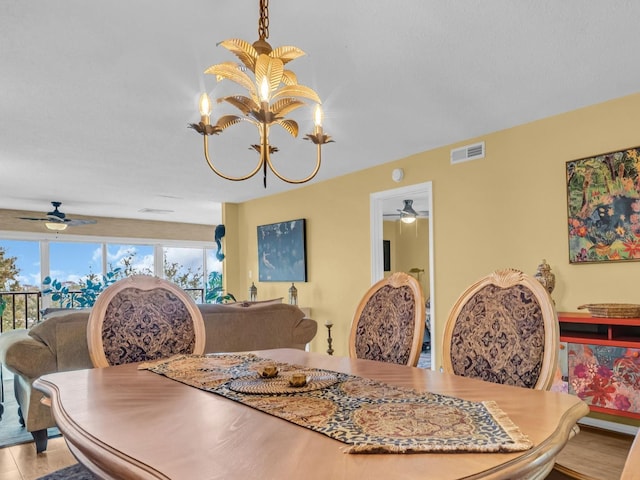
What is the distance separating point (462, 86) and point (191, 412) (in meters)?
2.71

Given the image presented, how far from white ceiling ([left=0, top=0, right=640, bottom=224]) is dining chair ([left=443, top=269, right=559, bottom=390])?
133cm

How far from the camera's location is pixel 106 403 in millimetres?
1409

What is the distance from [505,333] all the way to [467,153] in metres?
2.92

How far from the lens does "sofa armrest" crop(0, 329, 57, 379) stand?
2.78 metres

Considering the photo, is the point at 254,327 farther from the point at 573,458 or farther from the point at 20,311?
the point at 20,311

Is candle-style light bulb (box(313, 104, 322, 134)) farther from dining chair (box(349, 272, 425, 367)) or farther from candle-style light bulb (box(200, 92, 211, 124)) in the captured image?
dining chair (box(349, 272, 425, 367))

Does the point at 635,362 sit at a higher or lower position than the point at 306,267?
lower

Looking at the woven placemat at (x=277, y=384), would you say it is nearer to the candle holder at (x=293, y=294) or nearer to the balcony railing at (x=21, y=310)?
the candle holder at (x=293, y=294)

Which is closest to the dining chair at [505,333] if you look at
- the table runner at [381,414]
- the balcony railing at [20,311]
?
the table runner at [381,414]

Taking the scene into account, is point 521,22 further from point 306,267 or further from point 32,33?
point 306,267

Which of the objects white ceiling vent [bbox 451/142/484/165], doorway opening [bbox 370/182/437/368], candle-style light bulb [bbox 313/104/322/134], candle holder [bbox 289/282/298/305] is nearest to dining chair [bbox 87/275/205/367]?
candle-style light bulb [bbox 313/104/322/134]

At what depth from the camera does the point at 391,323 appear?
7.44ft

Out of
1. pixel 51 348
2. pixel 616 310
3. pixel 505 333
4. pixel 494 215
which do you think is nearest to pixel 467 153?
pixel 494 215

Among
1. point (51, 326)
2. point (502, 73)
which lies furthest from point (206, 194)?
point (502, 73)
